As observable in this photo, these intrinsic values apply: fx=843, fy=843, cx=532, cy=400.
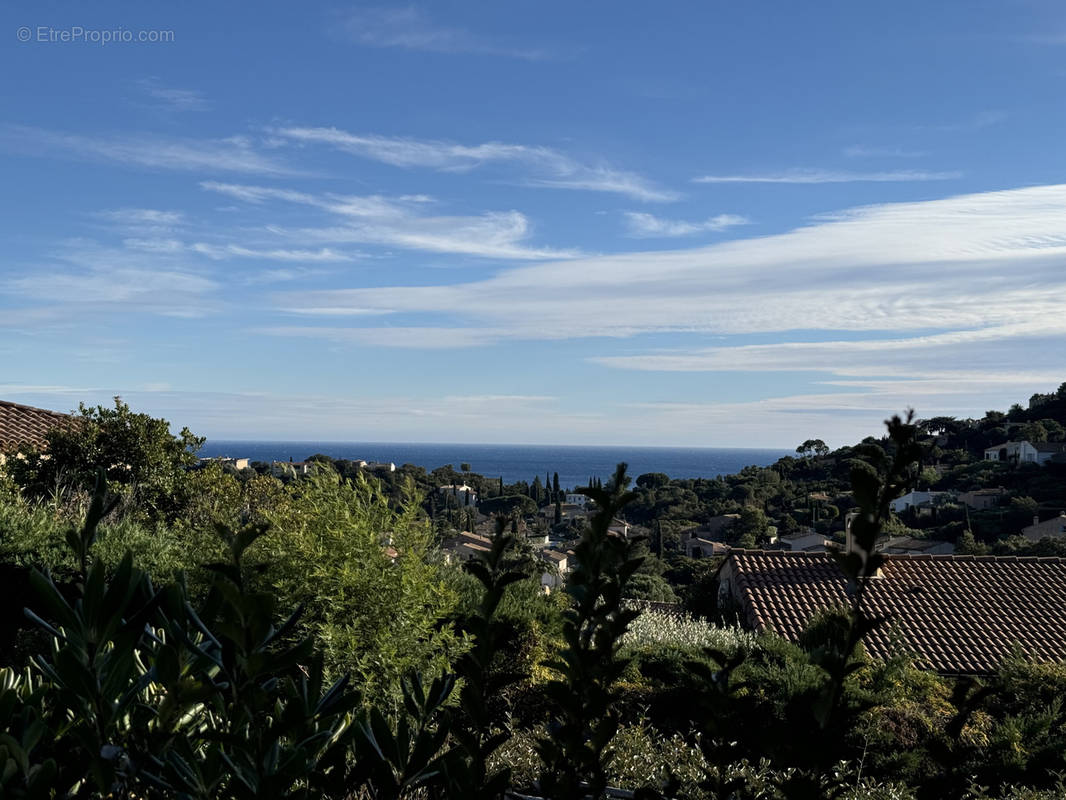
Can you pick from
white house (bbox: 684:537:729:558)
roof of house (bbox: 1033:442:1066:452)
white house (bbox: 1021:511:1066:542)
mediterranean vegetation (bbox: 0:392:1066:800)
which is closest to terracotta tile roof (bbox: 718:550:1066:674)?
mediterranean vegetation (bbox: 0:392:1066:800)

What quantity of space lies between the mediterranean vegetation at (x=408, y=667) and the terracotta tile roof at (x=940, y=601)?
2742 millimetres

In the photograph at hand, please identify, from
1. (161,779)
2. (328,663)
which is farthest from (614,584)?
(328,663)

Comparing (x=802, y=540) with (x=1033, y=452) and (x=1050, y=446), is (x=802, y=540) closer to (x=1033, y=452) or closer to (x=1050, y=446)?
(x=1033, y=452)

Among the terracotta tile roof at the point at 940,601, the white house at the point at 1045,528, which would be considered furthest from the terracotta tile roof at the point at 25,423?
the white house at the point at 1045,528

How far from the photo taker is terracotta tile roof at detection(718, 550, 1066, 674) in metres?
18.2

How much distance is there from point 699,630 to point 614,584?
14703 millimetres

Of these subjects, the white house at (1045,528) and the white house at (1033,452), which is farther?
the white house at (1033,452)

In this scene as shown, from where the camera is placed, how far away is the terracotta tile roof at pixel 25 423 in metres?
22.8

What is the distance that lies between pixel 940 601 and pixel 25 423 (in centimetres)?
2528

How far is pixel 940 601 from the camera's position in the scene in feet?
66.3

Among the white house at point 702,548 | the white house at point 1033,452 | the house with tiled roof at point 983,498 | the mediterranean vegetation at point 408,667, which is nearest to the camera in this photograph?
the mediterranean vegetation at point 408,667

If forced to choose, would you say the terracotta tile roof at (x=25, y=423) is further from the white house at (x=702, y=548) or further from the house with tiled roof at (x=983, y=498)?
the house with tiled roof at (x=983, y=498)

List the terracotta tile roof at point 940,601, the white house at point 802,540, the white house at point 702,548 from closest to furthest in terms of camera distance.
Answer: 1. the terracotta tile roof at point 940,601
2. the white house at point 802,540
3. the white house at point 702,548

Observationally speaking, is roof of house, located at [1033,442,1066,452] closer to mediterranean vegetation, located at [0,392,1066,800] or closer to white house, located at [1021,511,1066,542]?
white house, located at [1021,511,1066,542]
